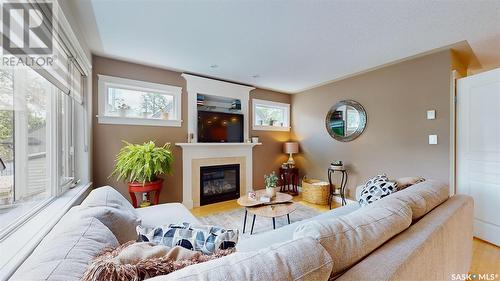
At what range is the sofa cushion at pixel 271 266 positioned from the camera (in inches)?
22.0

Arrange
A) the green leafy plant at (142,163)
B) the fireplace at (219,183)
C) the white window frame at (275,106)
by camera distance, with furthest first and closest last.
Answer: the white window frame at (275,106) < the fireplace at (219,183) < the green leafy plant at (142,163)

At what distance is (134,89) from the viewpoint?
3.18 m

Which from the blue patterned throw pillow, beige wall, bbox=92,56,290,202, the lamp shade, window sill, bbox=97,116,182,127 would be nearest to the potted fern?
beige wall, bbox=92,56,290,202

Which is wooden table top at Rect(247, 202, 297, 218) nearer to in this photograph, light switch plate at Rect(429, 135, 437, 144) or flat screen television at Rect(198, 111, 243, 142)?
flat screen television at Rect(198, 111, 243, 142)

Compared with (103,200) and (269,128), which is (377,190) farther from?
(269,128)

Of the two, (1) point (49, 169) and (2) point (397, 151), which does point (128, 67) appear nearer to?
(1) point (49, 169)

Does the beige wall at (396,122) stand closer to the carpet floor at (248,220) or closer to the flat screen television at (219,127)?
the carpet floor at (248,220)

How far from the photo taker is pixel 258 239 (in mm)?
1475

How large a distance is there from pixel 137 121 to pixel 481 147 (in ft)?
14.9

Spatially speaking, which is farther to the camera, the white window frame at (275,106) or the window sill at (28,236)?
the white window frame at (275,106)

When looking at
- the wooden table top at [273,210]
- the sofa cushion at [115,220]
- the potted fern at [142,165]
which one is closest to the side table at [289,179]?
the wooden table top at [273,210]

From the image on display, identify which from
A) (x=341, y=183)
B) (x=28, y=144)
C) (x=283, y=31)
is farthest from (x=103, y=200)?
(x=341, y=183)

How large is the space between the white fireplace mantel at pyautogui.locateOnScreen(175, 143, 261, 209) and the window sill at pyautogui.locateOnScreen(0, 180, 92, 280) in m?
1.81

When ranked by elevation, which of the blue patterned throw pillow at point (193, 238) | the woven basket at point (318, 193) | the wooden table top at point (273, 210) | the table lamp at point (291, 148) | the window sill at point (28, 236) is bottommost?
the woven basket at point (318, 193)
